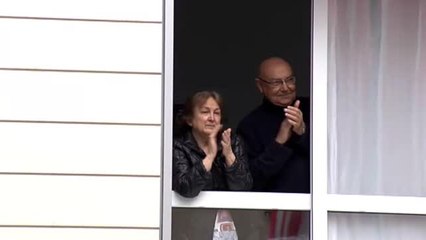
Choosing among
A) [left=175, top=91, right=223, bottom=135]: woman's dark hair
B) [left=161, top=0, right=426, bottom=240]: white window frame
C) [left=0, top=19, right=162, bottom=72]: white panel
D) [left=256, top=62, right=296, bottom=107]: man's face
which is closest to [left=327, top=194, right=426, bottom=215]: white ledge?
[left=161, top=0, right=426, bottom=240]: white window frame

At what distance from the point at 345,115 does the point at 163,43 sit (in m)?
0.70

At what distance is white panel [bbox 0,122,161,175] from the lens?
10.7ft

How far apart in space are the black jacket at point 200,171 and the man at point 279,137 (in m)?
0.06

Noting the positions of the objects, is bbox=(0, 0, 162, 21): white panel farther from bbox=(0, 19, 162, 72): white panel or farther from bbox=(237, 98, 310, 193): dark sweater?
bbox=(237, 98, 310, 193): dark sweater

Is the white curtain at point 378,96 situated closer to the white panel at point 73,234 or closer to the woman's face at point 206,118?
the woman's face at point 206,118

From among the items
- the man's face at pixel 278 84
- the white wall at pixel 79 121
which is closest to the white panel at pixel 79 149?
the white wall at pixel 79 121

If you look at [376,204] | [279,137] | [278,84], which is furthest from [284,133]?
[376,204]

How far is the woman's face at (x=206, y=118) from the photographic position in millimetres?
3652

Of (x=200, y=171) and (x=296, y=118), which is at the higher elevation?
(x=296, y=118)

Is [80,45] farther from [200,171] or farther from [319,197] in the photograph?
[319,197]

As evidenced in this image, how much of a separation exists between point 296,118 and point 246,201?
13.3 inches

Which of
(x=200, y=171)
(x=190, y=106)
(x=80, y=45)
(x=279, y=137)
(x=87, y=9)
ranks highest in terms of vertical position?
(x=87, y=9)

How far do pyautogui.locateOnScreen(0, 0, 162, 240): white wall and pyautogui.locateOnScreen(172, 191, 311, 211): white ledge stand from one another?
0.82 feet

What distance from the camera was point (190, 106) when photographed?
12.1ft
